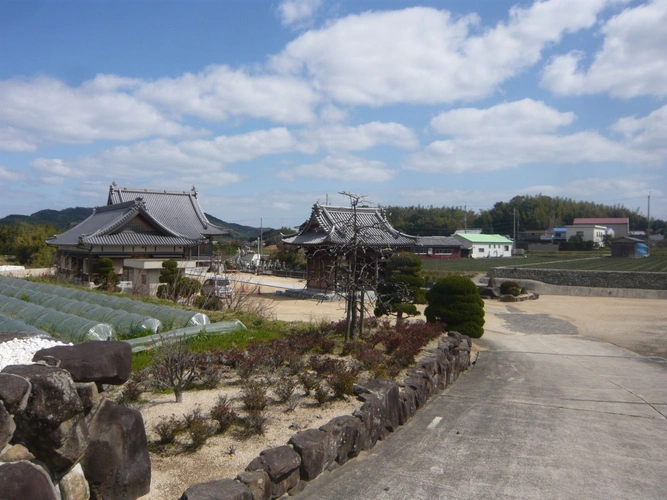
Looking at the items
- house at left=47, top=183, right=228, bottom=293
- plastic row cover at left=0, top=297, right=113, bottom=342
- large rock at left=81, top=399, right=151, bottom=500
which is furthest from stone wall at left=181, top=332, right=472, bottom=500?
house at left=47, top=183, right=228, bottom=293

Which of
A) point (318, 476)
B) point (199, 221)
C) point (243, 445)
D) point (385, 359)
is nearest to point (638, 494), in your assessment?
point (318, 476)

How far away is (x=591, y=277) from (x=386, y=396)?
29.5 m

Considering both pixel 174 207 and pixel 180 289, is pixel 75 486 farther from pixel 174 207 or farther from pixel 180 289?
pixel 174 207

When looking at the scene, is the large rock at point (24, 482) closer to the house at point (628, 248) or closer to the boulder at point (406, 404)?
the boulder at point (406, 404)

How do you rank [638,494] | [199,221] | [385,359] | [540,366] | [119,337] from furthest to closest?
1. [199,221]
2. [540,366]
3. [119,337]
4. [385,359]
5. [638,494]

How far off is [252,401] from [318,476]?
1.30 m

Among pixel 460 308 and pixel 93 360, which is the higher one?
pixel 93 360

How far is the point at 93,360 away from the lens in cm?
400

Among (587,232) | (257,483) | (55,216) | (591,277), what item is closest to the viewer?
(257,483)

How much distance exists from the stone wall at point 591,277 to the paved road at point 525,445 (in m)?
22.7

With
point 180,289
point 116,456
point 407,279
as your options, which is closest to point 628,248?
point 407,279

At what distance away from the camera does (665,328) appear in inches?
745

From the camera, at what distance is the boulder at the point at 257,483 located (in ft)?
13.9

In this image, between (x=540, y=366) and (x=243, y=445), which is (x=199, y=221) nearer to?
(x=540, y=366)
